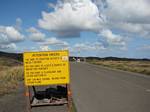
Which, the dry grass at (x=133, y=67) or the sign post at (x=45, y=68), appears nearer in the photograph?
the sign post at (x=45, y=68)

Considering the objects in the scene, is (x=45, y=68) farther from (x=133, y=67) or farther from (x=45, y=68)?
(x=133, y=67)

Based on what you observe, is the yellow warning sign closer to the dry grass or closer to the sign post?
the sign post

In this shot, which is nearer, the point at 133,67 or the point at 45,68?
the point at 45,68

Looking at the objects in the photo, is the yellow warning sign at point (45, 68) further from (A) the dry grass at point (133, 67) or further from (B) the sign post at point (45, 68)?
(A) the dry grass at point (133, 67)

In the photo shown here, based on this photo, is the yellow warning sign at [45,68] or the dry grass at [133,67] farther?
the dry grass at [133,67]

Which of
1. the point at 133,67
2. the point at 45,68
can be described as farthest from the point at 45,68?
the point at 133,67

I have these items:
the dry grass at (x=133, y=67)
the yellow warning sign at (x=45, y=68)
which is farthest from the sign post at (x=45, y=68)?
the dry grass at (x=133, y=67)

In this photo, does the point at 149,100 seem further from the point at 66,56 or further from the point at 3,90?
the point at 3,90

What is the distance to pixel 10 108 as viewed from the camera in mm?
13148

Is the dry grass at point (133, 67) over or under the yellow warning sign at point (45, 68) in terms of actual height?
under

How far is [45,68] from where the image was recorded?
38.3 ft

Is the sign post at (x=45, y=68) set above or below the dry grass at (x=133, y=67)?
above

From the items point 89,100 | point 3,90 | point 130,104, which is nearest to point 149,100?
point 130,104

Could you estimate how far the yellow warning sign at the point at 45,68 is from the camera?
11617mm
